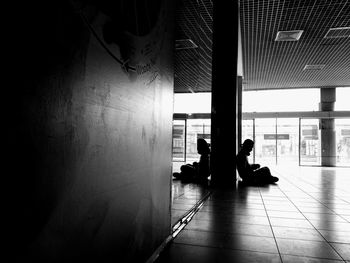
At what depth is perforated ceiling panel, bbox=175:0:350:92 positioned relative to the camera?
5.88 meters

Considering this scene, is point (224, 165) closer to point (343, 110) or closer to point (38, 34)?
point (38, 34)

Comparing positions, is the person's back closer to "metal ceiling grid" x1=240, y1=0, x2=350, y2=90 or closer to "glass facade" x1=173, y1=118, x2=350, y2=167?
"metal ceiling grid" x1=240, y1=0, x2=350, y2=90

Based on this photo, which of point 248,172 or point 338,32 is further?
point 338,32

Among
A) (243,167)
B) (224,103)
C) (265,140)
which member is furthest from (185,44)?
(265,140)

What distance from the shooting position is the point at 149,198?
204 cm

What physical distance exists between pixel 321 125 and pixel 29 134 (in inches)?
574

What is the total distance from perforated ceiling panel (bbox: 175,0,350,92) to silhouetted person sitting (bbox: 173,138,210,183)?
2.81 m

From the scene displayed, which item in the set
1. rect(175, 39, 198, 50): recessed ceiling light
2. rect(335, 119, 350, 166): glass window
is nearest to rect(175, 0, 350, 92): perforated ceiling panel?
rect(175, 39, 198, 50): recessed ceiling light

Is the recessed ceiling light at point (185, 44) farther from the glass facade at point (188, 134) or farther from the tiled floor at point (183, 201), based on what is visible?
the glass facade at point (188, 134)

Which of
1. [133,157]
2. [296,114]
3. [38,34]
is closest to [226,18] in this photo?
[133,157]

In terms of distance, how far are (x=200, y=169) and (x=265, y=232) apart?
405cm

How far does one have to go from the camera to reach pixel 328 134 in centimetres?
1336

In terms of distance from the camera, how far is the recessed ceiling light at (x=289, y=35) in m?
6.97

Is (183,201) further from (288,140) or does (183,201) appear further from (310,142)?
(288,140)
